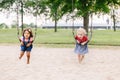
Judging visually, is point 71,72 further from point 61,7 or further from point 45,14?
point 45,14

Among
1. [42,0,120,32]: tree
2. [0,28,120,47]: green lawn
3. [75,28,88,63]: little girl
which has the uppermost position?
[42,0,120,32]: tree

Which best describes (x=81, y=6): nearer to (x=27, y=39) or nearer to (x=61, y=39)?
(x=61, y=39)

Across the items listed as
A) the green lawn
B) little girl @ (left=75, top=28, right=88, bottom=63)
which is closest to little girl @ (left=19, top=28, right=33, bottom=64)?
little girl @ (left=75, top=28, right=88, bottom=63)

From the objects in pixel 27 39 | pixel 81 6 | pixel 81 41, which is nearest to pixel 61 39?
pixel 81 6

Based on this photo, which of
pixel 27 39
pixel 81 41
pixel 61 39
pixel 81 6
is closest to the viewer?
pixel 27 39

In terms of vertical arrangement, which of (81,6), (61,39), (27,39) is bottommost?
(61,39)

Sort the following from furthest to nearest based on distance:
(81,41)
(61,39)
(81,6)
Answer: (61,39)
(81,6)
(81,41)

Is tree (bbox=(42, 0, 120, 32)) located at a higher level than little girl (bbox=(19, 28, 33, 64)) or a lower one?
higher

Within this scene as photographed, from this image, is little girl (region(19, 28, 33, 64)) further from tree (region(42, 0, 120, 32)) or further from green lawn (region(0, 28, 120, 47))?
green lawn (region(0, 28, 120, 47))

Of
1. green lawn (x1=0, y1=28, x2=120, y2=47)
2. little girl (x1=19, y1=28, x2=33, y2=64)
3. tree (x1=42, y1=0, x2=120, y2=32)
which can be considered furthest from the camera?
green lawn (x1=0, y1=28, x2=120, y2=47)

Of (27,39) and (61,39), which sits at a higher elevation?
(27,39)

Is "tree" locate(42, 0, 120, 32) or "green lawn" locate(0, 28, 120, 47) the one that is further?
"green lawn" locate(0, 28, 120, 47)

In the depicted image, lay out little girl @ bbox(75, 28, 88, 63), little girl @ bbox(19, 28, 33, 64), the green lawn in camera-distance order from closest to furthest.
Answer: little girl @ bbox(19, 28, 33, 64), little girl @ bbox(75, 28, 88, 63), the green lawn

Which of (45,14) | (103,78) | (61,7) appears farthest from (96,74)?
(45,14)
